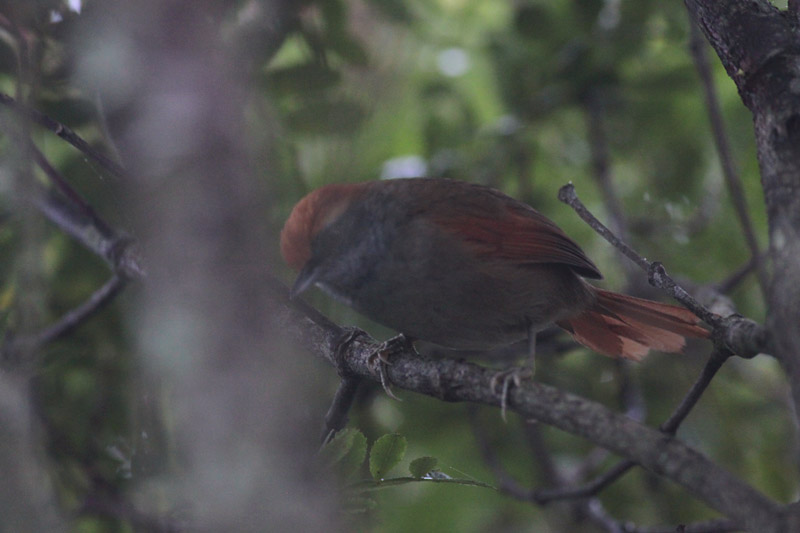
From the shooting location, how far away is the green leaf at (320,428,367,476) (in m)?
2.23

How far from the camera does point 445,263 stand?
3.28 metres

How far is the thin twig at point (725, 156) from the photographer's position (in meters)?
3.16

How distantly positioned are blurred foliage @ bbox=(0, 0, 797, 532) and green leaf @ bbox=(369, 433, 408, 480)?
54.3 inches

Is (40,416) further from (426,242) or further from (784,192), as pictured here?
(784,192)

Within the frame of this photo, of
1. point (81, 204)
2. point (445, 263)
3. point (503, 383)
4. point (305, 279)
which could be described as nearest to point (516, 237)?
point (445, 263)

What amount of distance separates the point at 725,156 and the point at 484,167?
1.64 meters

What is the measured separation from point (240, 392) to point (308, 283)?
1.92 meters

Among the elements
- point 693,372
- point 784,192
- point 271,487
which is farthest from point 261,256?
point 693,372

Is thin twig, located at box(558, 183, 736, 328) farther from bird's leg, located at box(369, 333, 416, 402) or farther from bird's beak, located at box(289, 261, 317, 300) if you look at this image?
bird's beak, located at box(289, 261, 317, 300)

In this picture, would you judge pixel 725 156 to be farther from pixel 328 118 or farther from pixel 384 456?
pixel 384 456

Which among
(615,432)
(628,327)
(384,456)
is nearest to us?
(615,432)

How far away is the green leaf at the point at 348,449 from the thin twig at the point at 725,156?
159cm

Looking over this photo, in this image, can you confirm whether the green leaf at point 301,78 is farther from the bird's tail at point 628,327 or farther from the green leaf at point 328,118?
the bird's tail at point 628,327

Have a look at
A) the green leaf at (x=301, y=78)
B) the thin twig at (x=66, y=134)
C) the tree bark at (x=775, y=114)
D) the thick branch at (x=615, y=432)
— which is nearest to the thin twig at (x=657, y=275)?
the tree bark at (x=775, y=114)
